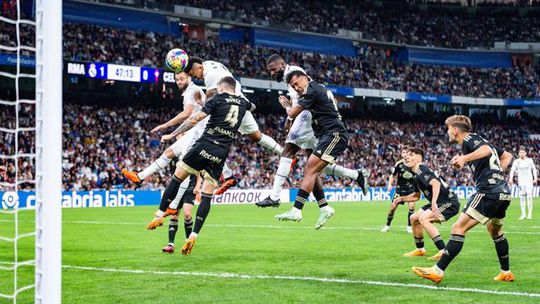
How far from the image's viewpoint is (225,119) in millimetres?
11664

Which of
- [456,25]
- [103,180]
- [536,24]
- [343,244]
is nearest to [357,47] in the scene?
[456,25]

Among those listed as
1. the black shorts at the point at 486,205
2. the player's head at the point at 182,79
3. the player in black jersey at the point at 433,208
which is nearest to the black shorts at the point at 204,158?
the player's head at the point at 182,79

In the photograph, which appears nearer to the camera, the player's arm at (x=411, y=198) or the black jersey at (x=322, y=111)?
the black jersey at (x=322, y=111)

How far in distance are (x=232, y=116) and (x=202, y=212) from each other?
166 cm

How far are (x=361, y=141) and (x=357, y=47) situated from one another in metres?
13.7

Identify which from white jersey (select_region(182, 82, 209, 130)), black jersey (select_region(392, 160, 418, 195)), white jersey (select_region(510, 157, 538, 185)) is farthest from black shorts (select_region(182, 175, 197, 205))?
white jersey (select_region(510, 157, 538, 185))

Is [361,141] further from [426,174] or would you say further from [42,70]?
[42,70]

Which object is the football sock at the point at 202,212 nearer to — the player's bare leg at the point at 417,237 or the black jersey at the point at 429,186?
the player's bare leg at the point at 417,237

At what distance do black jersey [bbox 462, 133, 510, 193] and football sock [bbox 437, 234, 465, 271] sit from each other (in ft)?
2.22

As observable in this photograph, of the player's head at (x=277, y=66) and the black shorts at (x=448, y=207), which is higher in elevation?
the player's head at (x=277, y=66)

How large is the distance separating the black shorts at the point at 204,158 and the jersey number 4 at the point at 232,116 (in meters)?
0.45

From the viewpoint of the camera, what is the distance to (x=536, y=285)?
9.00 m

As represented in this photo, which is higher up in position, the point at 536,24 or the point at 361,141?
the point at 536,24

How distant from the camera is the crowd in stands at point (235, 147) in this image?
121ft
